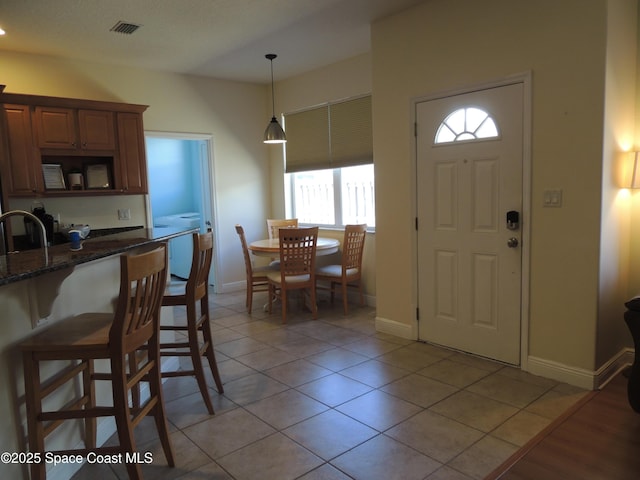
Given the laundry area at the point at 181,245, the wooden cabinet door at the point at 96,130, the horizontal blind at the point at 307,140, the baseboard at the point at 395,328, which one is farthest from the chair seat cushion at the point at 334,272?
the wooden cabinet door at the point at 96,130

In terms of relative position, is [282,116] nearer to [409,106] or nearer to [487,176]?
[409,106]

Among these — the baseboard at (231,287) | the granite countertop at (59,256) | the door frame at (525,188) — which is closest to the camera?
the granite countertop at (59,256)

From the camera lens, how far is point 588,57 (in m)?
2.70

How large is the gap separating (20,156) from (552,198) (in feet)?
14.7

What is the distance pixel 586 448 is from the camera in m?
2.25

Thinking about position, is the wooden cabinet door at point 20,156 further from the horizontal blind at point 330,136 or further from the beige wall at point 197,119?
the horizontal blind at point 330,136

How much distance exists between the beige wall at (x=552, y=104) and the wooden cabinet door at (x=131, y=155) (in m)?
3.00

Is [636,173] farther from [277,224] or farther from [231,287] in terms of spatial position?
[231,287]

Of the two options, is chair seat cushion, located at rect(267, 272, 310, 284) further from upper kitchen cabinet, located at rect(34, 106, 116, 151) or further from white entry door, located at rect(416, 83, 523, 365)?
upper kitchen cabinet, located at rect(34, 106, 116, 151)

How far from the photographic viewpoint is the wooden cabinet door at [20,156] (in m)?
4.10

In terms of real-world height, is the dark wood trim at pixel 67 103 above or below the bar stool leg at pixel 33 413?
above

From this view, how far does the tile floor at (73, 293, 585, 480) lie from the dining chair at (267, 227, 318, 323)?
76 cm

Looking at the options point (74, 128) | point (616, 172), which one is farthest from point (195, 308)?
point (74, 128)

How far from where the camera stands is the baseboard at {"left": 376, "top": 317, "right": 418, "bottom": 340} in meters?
3.89
